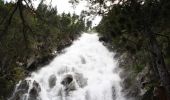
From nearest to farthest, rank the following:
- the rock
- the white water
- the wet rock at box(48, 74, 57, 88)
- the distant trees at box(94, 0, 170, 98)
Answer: the distant trees at box(94, 0, 170, 98)
the white water
the rock
the wet rock at box(48, 74, 57, 88)

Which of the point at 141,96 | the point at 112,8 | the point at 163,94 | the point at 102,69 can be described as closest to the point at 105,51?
the point at 102,69

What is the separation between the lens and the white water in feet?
93.0

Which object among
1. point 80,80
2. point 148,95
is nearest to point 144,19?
point 148,95

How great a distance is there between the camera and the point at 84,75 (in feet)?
108

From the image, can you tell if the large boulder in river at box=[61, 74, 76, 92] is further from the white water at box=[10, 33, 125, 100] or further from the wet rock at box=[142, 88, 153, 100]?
the wet rock at box=[142, 88, 153, 100]

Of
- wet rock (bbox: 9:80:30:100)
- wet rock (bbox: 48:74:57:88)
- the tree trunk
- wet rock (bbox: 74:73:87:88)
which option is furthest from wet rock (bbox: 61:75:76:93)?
the tree trunk

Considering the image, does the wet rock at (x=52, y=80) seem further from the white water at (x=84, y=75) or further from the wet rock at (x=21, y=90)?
the wet rock at (x=21, y=90)

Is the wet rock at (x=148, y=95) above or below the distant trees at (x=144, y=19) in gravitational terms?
above

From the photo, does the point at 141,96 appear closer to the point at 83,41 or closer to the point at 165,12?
the point at 165,12

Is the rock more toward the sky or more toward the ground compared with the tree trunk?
more toward the sky

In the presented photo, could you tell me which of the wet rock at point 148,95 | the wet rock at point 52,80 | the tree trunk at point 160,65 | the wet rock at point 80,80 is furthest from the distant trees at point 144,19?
the wet rock at point 52,80

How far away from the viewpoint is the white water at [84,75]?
1117 inches

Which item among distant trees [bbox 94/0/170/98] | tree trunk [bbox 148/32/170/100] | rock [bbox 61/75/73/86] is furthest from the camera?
rock [bbox 61/75/73/86]

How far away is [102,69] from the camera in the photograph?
113 feet
